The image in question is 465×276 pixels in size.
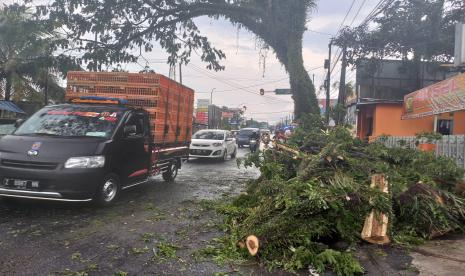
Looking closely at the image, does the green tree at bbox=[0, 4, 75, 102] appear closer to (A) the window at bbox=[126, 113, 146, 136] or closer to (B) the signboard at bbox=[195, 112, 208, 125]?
(A) the window at bbox=[126, 113, 146, 136]

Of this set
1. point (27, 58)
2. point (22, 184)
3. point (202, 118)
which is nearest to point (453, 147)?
point (22, 184)

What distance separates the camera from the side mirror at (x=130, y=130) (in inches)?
305

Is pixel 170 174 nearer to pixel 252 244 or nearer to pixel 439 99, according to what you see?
pixel 252 244

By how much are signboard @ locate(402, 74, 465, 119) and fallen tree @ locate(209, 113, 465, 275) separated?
12.4 feet

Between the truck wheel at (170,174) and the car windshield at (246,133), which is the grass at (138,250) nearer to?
the truck wheel at (170,174)

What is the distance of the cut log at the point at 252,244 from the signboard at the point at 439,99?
25.4 ft

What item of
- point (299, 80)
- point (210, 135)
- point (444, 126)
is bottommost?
point (210, 135)

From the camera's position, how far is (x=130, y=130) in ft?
26.1

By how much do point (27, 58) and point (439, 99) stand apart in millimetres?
20517

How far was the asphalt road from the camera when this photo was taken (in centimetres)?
434

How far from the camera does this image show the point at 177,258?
468 centimetres

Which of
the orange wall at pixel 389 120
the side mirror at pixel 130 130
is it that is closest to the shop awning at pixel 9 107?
the side mirror at pixel 130 130

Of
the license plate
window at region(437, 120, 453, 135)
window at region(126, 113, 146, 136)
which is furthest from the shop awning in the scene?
window at region(437, 120, 453, 135)

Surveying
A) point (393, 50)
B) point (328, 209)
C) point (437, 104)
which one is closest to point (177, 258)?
point (328, 209)
